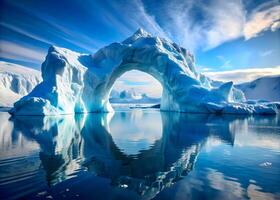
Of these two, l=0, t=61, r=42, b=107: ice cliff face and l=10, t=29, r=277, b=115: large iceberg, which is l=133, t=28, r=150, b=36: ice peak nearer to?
l=10, t=29, r=277, b=115: large iceberg

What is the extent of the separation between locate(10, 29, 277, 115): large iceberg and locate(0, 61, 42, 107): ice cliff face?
62.6m

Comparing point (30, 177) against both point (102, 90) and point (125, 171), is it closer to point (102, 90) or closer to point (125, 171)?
point (125, 171)

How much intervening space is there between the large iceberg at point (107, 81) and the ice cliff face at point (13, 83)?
62582 millimetres

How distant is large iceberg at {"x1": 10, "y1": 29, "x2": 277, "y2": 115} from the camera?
2953cm

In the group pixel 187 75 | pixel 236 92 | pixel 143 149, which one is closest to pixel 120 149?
pixel 143 149

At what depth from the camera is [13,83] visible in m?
102

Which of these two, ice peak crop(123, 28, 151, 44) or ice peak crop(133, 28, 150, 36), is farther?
ice peak crop(133, 28, 150, 36)

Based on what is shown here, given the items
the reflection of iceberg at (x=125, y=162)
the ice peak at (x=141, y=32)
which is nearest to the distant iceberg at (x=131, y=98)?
the ice peak at (x=141, y=32)

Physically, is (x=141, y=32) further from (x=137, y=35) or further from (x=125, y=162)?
(x=125, y=162)

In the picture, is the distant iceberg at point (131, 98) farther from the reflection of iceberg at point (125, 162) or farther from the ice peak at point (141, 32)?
the reflection of iceberg at point (125, 162)

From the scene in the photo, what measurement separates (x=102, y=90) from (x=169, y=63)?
12167 millimetres

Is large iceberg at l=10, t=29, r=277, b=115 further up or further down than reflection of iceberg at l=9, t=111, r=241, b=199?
further up

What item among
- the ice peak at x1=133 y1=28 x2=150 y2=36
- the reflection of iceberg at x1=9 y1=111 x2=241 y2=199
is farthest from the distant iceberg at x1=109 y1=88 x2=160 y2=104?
the reflection of iceberg at x1=9 y1=111 x2=241 y2=199

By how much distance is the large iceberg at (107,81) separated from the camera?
96.9 feet
